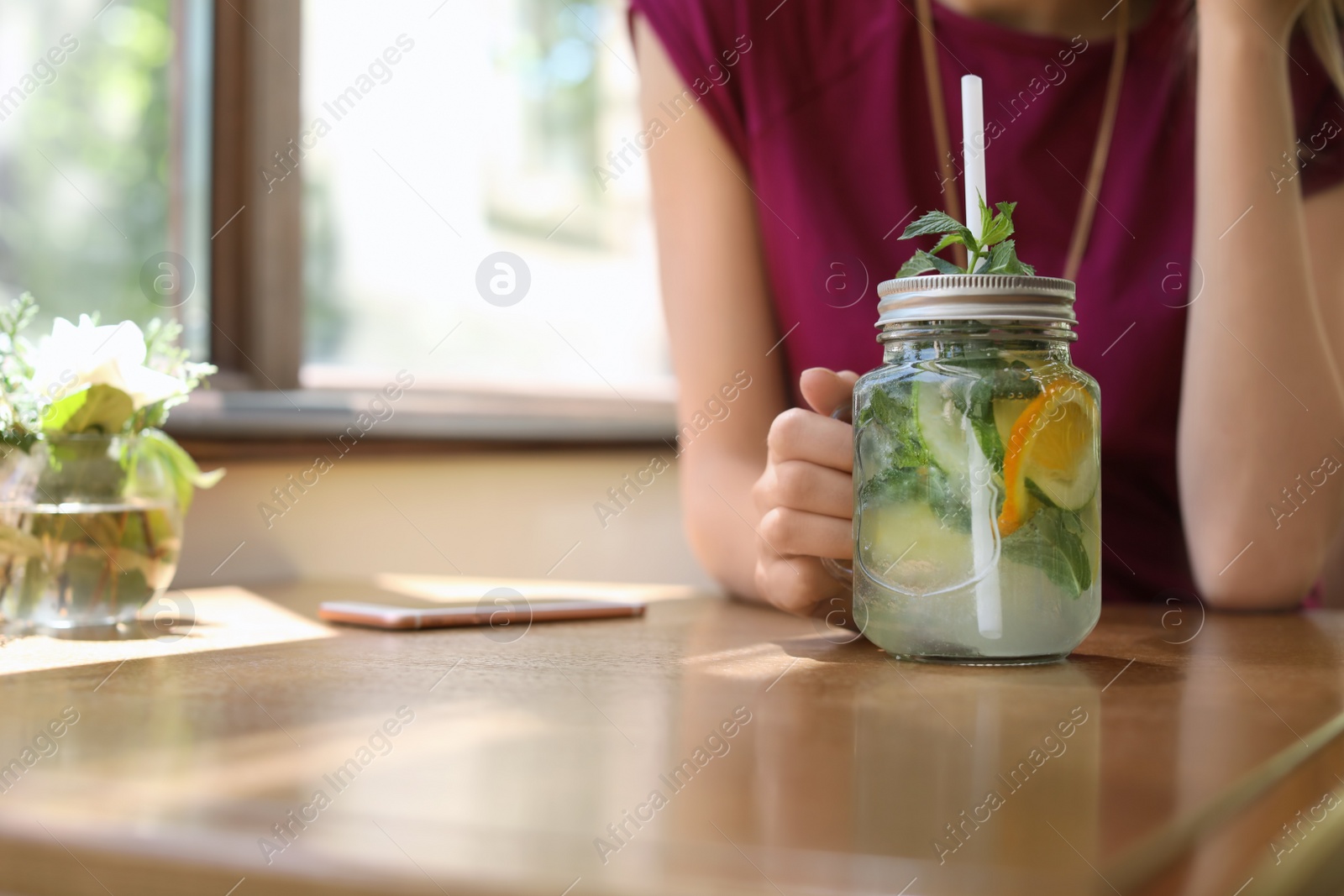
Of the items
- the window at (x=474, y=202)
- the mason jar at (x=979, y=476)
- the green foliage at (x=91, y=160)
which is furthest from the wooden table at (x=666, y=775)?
the window at (x=474, y=202)

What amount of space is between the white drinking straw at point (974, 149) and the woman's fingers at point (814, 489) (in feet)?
0.55

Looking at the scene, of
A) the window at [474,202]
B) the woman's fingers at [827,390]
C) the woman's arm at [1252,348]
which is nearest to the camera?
the woman's fingers at [827,390]

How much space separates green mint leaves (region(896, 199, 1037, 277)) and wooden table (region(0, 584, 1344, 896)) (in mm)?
212

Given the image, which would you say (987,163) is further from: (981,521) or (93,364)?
(93,364)

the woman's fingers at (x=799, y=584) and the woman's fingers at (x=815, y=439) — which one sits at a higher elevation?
the woman's fingers at (x=815, y=439)

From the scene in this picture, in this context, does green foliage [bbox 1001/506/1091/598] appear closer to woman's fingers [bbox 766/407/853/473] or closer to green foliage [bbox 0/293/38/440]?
woman's fingers [bbox 766/407/853/473]

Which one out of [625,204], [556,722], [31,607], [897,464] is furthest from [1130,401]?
[625,204]

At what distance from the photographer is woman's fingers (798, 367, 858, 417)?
70 centimetres

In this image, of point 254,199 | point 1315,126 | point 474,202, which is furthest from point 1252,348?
point 474,202

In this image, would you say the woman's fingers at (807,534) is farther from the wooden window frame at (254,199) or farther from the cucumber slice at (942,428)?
the wooden window frame at (254,199)

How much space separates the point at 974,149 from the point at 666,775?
0.40 m

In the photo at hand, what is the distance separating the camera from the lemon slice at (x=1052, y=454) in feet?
1.90

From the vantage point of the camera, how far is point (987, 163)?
1256mm

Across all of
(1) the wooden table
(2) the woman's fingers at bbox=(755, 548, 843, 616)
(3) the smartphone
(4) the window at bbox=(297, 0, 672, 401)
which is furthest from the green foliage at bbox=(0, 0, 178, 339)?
(2) the woman's fingers at bbox=(755, 548, 843, 616)
